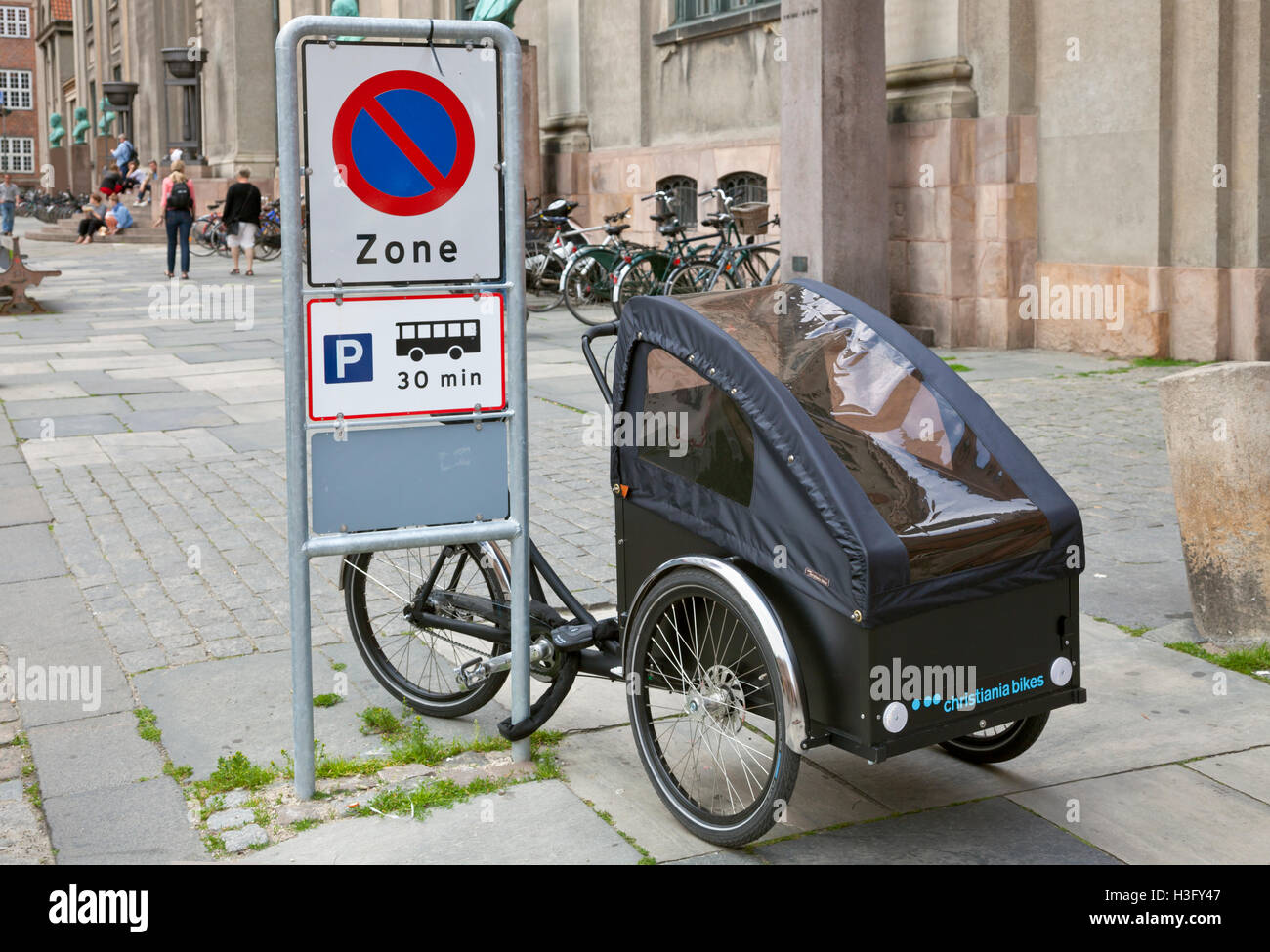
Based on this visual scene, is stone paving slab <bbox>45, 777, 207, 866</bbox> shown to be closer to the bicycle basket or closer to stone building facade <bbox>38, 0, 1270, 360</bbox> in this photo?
stone building facade <bbox>38, 0, 1270, 360</bbox>

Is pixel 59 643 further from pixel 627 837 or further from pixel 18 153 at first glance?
pixel 18 153

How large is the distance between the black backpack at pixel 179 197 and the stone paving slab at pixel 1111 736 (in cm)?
2088

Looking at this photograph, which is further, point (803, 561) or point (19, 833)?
point (19, 833)

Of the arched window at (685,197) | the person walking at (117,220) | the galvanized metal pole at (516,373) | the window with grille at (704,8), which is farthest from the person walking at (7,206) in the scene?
the galvanized metal pole at (516,373)

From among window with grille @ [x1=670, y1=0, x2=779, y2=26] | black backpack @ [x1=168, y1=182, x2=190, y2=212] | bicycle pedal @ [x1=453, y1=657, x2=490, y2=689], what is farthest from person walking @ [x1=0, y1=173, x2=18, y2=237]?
bicycle pedal @ [x1=453, y1=657, x2=490, y2=689]

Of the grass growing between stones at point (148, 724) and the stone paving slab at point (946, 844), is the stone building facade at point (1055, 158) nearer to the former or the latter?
the stone paving slab at point (946, 844)

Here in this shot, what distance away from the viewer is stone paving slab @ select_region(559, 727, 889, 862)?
13.1 feet

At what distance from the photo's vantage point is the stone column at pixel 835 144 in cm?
1363

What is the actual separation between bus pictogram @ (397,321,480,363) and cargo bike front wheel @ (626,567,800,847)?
918mm

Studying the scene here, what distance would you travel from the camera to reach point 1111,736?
4.72 metres

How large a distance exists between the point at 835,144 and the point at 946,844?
10.7 meters

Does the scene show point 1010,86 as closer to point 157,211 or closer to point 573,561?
point 573,561

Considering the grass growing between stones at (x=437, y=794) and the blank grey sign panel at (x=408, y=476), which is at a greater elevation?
the blank grey sign panel at (x=408, y=476)

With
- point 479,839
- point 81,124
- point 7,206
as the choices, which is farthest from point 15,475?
point 81,124
